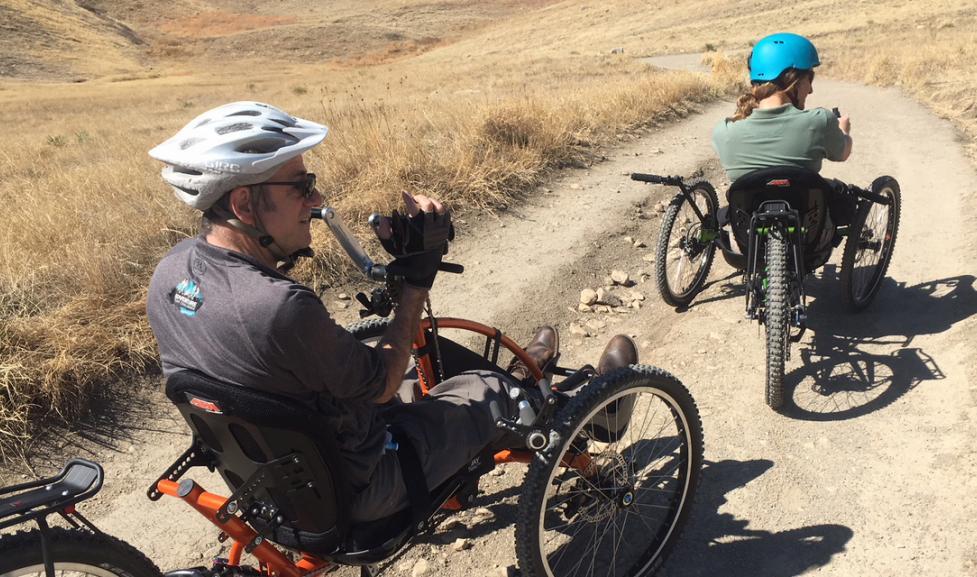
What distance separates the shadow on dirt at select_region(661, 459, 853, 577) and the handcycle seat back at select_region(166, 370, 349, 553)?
1.53 meters

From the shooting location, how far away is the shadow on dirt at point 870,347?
383 cm

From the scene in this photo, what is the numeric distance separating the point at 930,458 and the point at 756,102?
2271mm

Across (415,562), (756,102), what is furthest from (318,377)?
(756,102)

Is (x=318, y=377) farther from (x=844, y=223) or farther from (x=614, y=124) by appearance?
(x=614, y=124)

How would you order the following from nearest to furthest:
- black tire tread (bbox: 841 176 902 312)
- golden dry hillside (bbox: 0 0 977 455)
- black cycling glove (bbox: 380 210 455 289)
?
black cycling glove (bbox: 380 210 455 289)
black tire tread (bbox: 841 176 902 312)
golden dry hillside (bbox: 0 0 977 455)

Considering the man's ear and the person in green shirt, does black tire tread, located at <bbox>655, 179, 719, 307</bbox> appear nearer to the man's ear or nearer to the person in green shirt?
the person in green shirt

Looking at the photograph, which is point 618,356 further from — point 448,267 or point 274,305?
point 274,305

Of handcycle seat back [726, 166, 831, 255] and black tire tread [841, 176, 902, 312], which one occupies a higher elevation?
handcycle seat back [726, 166, 831, 255]

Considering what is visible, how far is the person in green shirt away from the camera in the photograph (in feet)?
13.2

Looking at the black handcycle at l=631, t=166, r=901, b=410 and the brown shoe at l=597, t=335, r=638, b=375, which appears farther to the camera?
the black handcycle at l=631, t=166, r=901, b=410

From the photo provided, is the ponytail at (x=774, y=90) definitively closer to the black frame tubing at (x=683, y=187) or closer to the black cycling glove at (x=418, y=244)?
the black frame tubing at (x=683, y=187)

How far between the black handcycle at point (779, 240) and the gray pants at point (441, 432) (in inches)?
73.4

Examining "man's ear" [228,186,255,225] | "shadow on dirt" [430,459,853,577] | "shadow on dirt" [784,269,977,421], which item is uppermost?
"man's ear" [228,186,255,225]

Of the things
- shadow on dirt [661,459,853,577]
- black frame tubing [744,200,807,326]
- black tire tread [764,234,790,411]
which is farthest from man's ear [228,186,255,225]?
black frame tubing [744,200,807,326]
